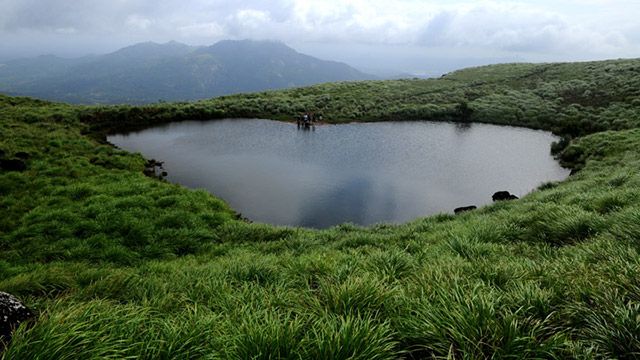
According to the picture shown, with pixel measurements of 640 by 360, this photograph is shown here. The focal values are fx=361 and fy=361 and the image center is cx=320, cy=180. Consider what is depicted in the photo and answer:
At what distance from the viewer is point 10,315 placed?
185 inches

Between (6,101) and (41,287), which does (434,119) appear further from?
(6,101)

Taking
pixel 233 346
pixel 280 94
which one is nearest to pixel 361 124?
pixel 280 94

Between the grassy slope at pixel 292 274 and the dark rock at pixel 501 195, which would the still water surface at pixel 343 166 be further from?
the grassy slope at pixel 292 274

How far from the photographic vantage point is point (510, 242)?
11.1 metres

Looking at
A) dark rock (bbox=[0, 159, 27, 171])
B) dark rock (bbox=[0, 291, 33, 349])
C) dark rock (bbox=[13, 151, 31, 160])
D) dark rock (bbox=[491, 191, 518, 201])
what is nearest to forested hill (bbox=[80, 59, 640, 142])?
dark rock (bbox=[13, 151, 31, 160])

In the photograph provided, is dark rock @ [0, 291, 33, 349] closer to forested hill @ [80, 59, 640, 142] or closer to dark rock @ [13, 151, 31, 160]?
dark rock @ [13, 151, 31, 160]

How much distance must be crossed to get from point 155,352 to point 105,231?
12466 mm

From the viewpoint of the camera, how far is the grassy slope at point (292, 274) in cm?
436

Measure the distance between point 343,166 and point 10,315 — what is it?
2808cm

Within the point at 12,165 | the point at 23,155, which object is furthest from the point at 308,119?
the point at 12,165

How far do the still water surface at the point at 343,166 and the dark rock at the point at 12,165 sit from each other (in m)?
8.62

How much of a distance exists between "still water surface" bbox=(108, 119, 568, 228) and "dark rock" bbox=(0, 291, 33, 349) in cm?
1584

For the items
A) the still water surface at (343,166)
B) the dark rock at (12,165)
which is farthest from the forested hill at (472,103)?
the dark rock at (12,165)

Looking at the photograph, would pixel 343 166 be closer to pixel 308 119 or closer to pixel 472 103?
pixel 308 119
